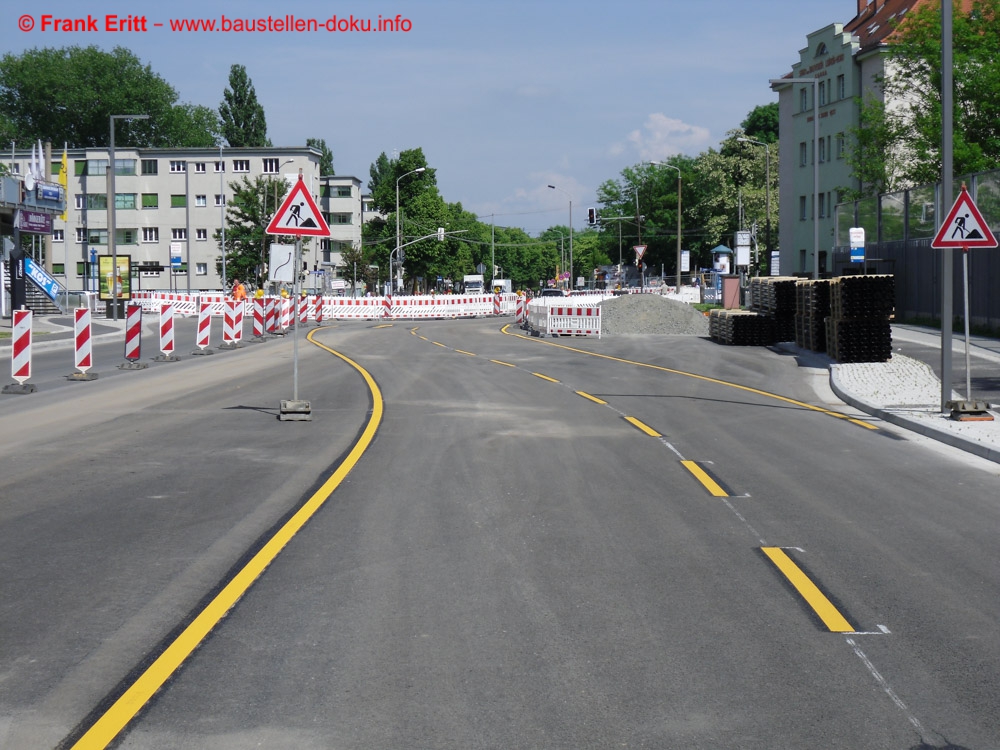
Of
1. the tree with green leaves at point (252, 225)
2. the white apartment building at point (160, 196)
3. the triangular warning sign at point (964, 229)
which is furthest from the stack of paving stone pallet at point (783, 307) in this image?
the white apartment building at point (160, 196)

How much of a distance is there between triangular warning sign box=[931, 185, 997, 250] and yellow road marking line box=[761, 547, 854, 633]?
890 cm

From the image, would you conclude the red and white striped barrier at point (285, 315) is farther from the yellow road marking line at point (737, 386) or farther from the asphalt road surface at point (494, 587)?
the asphalt road surface at point (494, 587)

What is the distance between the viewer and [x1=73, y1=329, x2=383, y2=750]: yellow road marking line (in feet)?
15.0

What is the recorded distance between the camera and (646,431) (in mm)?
14328

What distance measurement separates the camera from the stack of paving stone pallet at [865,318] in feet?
82.9

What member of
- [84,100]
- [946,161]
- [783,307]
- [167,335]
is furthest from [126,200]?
[946,161]

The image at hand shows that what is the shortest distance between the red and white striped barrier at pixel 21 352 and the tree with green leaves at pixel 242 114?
104 metres

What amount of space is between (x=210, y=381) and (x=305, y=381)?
1.75 metres

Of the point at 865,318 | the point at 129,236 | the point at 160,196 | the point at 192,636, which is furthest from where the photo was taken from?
the point at 129,236

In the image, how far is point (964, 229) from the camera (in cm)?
1530

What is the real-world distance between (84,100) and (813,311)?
103m

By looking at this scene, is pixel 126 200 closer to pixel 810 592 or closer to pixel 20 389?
pixel 20 389

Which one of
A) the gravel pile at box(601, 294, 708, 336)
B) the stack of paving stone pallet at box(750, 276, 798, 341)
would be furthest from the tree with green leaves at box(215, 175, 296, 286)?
the stack of paving stone pallet at box(750, 276, 798, 341)

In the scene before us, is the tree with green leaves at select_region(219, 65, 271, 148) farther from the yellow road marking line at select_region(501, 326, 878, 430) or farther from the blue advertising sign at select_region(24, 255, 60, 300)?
the yellow road marking line at select_region(501, 326, 878, 430)
